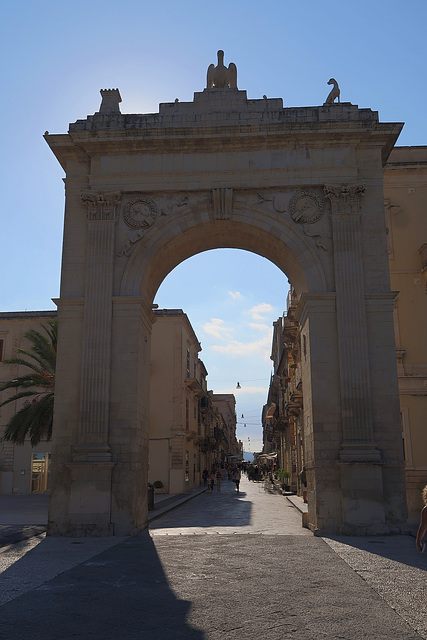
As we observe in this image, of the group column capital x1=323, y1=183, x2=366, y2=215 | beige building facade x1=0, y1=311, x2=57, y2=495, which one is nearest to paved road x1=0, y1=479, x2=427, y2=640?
column capital x1=323, y1=183, x2=366, y2=215

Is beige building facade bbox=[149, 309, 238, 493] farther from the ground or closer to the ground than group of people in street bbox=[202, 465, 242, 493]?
farther from the ground

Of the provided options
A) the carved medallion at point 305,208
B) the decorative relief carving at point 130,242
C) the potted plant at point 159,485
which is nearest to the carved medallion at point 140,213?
the decorative relief carving at point 130,242

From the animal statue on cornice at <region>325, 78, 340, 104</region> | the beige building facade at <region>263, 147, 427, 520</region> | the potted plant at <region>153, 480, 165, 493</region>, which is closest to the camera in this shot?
the animal statue on cornice at <region>325, 78, 340, 104</region>

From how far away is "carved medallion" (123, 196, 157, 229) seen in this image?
1559 cm

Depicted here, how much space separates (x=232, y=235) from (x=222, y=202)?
1.37 meters

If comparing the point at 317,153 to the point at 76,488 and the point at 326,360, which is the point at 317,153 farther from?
the point at 76,488

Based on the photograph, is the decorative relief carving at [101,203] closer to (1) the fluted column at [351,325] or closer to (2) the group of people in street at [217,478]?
(1) the fluted column at [351,325]

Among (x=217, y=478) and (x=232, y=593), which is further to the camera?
(x=217, y=478)

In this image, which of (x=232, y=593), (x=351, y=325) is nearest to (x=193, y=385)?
(x=351, y=325)

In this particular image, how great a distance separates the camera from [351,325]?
14453mm

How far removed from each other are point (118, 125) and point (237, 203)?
3.87 metres

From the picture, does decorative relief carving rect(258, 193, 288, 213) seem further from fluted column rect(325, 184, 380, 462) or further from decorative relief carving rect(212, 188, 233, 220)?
fluted column rect(325, 184, 380, 462)

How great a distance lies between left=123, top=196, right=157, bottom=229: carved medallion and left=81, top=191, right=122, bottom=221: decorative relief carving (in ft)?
1.10

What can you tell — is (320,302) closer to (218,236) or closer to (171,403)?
(218,236)
